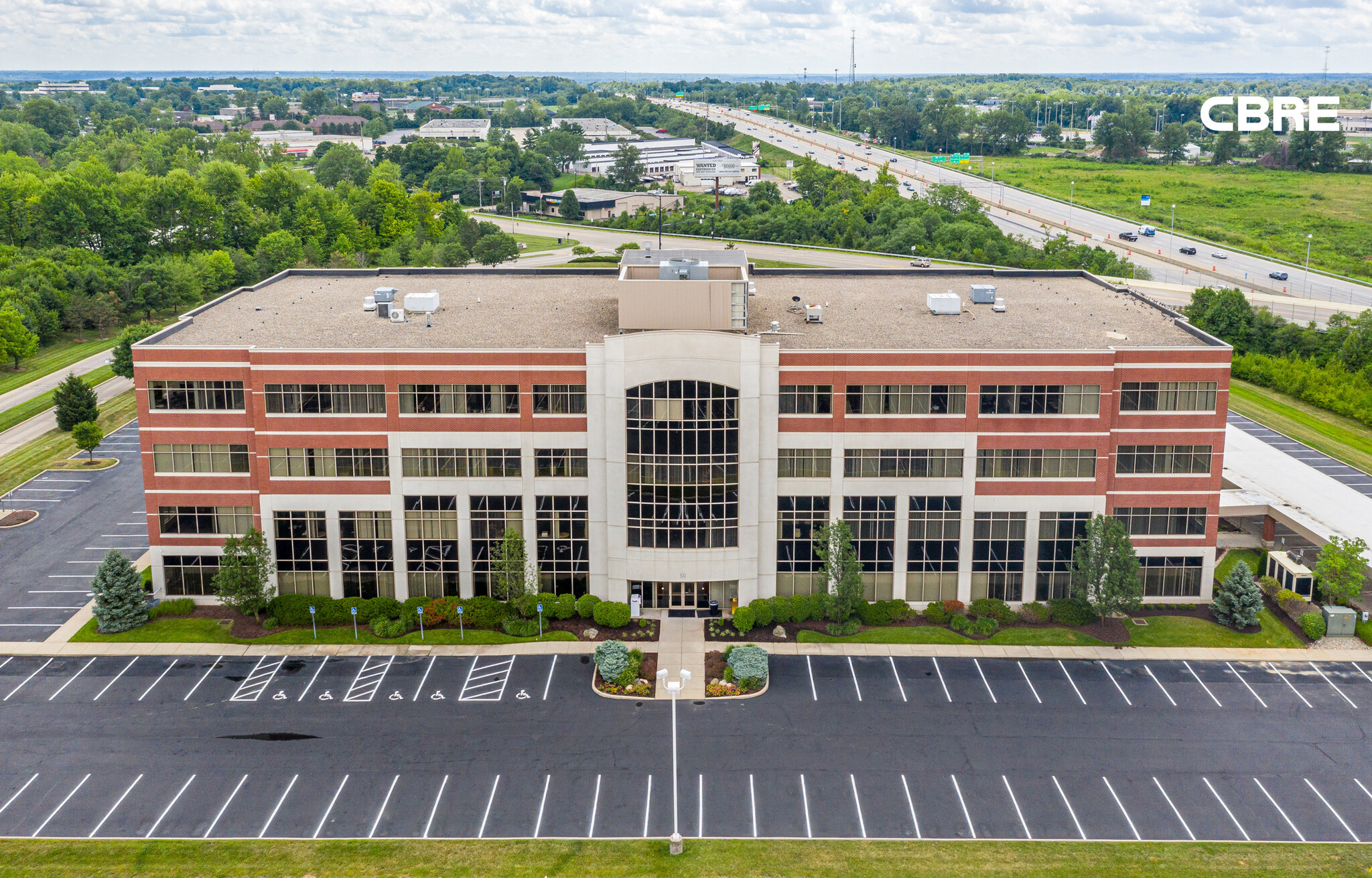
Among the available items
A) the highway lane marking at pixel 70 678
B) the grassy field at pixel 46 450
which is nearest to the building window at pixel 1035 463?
the highway lane marking at pixel 70 678

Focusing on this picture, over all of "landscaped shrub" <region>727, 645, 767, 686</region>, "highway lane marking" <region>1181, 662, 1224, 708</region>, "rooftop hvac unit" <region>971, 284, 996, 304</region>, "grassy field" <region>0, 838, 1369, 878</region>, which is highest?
Result: "rooftop hvac unit" <region>971, 284, 996, 304</region>

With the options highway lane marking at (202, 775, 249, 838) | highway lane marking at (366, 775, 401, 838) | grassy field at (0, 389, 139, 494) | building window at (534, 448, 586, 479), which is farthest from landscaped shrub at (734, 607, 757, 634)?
grassy field at (0, 389, 139, 494)

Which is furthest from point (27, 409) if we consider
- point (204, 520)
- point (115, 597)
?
point (115, 597)

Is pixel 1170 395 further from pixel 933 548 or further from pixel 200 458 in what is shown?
pixel 200 458

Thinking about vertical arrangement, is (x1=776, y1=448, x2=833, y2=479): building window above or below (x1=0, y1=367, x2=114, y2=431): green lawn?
above

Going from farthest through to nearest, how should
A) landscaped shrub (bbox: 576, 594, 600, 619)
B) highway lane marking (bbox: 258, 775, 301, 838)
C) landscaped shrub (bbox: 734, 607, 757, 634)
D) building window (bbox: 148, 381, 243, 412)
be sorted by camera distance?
building window (bbox: 148, 381, 243, 412) < landscaped shrub (bbox: 576, 594, 600, 619) < landscaped shrub (bbox: 734, 607, 757, 634) < highway lane marking (bbox: 258, 775, 301, 838)

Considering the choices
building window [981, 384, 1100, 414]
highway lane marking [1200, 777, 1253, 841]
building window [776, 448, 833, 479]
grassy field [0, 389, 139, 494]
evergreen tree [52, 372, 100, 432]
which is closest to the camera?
highway lane marking [1200, 777, 1253, 841]

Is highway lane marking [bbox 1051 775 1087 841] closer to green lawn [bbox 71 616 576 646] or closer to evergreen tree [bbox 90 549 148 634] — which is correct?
green lawn [bbox 71 616 576 646]

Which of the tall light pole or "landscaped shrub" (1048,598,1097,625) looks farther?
"landscaped shrub" (1048,598,1097,625)
